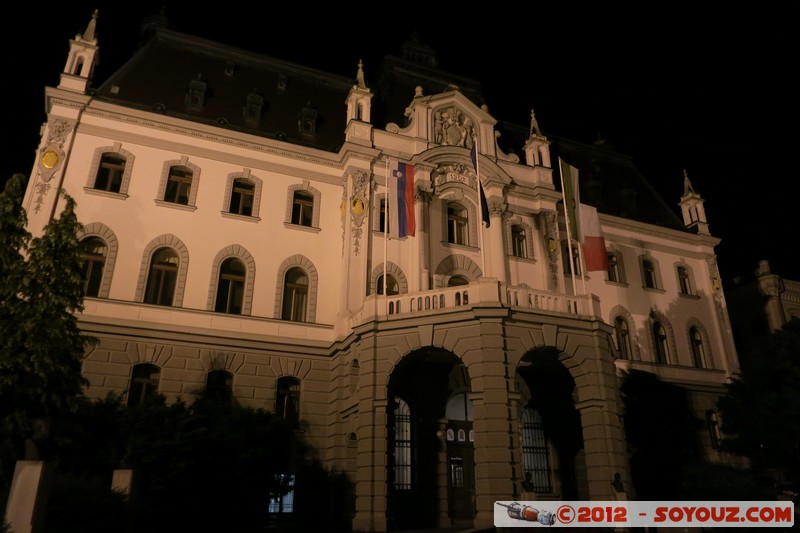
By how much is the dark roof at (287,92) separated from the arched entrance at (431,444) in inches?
487

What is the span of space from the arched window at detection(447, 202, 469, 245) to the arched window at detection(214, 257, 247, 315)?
384 inches

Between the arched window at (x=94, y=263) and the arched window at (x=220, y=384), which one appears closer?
the arched window at (x=94, y=263)

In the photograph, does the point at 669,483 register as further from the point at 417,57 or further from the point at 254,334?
the point at 417,57

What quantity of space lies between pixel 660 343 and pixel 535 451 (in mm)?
10922

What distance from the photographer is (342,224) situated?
87.7 ft

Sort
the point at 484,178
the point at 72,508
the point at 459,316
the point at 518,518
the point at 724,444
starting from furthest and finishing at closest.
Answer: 1. the point at 484,178
2. the point at 724,444
3. the point at 459,316
4. the point at 518,518
5. the point at 72,508

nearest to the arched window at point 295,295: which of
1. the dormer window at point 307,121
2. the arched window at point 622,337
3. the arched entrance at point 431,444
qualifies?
the arched entrance at point 431,444

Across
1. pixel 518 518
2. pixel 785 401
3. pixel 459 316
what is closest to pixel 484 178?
pixel 459 316

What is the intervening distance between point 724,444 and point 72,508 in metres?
24.9

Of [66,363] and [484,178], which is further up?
[484,178]

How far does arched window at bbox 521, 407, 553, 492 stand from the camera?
2514cm

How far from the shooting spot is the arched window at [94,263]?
22609 mm

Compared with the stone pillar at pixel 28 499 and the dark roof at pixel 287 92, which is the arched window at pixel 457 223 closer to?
the dark roof at pixel 287 92

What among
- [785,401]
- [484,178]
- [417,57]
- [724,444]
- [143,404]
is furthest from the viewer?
[417,57]
